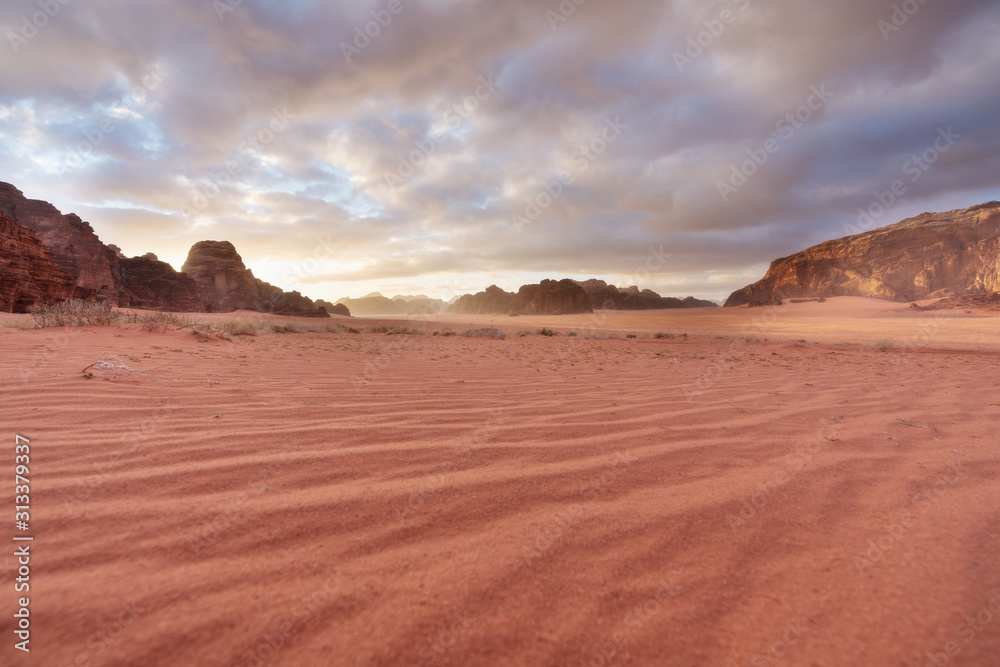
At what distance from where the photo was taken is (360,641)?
1.19 metres

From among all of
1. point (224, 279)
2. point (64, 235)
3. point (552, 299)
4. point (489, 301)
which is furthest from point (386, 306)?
point (64, 235)

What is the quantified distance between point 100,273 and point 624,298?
89.8 metres

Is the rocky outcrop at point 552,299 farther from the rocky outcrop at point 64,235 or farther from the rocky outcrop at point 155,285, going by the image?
the rocky outcrop at point 64,235

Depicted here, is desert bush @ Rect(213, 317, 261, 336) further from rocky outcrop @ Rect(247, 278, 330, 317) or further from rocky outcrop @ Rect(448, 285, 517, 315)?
rocky outcrop @ Rect(448, 285, 517, 315)

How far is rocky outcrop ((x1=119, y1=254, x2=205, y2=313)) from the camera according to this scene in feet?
112

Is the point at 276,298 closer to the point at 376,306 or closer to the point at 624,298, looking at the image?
the point at 624,298

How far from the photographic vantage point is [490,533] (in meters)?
1.77

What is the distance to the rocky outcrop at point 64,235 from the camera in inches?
1108

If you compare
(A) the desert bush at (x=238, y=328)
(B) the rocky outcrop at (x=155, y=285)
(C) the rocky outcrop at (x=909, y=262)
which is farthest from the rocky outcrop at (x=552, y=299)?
(A) the desert bush at (x=238, y=328)

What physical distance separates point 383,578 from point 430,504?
55cm

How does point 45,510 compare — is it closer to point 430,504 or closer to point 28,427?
point 28,427

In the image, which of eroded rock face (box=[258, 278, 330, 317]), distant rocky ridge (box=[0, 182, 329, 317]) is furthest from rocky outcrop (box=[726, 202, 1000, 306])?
distant rocky ridge (box=[0, 182, 329, 317])

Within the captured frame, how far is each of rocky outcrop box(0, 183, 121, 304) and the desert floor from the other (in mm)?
36591

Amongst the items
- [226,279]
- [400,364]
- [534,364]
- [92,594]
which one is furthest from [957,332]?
[226,279]
